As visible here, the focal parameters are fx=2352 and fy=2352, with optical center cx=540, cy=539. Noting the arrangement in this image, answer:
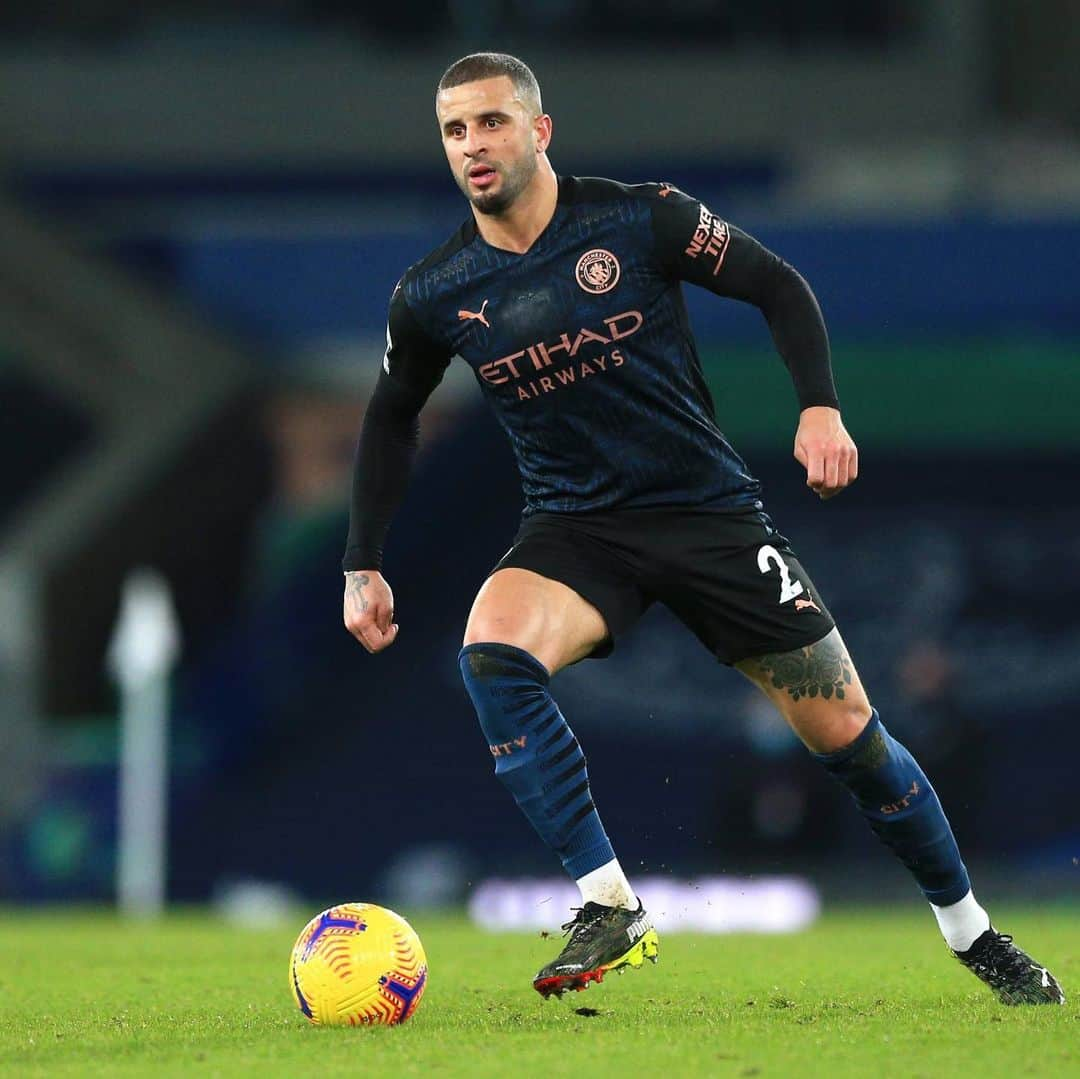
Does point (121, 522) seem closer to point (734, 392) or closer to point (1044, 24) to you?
point (734, 392)

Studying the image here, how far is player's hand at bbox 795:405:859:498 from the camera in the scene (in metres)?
5.85

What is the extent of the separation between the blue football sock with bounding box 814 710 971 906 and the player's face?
1.73 m

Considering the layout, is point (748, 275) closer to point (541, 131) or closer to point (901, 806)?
point (541, 131)

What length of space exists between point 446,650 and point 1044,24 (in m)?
9.35

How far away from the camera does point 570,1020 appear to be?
235 inches

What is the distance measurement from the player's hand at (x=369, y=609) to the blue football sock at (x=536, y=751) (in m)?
0.43

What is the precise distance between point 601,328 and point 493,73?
2.38 ft

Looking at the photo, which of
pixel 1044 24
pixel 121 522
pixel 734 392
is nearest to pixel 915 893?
pixel 734 392

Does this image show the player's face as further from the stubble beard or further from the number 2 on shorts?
the number 2 on shorts

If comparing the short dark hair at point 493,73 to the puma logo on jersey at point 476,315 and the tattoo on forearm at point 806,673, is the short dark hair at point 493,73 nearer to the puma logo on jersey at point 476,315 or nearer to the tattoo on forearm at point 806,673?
the puma logo on jersey at point 476,315

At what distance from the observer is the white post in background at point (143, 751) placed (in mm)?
16234

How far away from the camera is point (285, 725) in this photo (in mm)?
18312

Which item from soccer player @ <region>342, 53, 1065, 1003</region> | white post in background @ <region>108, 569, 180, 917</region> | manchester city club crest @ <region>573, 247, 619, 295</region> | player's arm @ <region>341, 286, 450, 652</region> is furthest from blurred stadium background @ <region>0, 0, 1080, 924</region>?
manchester city club crest @ <region>573, 247, 619, 295</region>

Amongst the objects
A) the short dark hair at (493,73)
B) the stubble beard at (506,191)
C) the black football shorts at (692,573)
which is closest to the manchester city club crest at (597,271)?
the stubble beard at (506,191)
